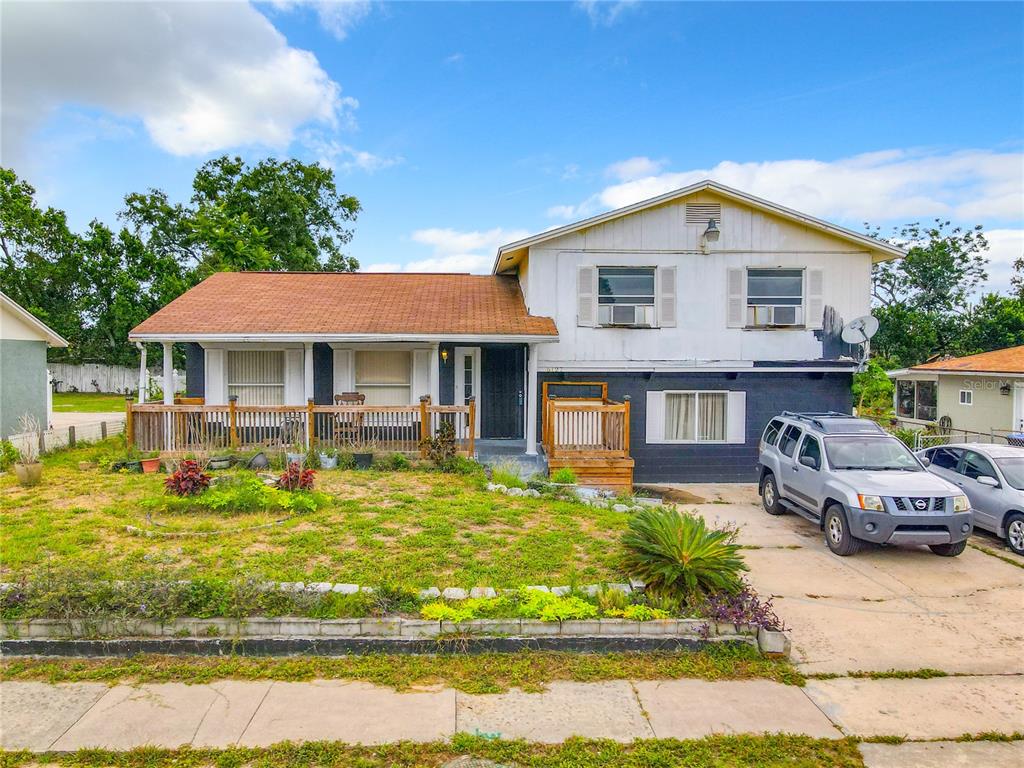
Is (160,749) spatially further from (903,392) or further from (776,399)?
(903,392)

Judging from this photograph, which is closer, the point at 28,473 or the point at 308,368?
the point at 28,473

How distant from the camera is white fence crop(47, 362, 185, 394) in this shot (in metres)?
33.3

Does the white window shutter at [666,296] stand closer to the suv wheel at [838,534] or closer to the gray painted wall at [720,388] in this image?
the gray painted wall at [720,388]

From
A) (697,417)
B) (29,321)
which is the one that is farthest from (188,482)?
(697,417)

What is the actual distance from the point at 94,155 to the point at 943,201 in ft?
125

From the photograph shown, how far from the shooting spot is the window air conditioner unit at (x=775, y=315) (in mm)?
12570

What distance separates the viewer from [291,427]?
11461mm

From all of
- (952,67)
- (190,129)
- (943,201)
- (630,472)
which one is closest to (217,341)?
(630,472)

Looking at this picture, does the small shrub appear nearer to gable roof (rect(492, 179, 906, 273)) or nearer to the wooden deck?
the wooden deck

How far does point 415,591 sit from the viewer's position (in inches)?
195

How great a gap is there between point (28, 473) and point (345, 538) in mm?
6553

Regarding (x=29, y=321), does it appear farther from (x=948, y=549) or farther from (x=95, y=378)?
(x=95, y=378)

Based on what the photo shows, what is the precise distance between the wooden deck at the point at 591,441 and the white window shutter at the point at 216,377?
755 cm

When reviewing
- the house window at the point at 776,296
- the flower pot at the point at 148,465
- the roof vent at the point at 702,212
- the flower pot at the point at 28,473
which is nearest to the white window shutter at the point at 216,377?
the flower pot at the point at 148,465
